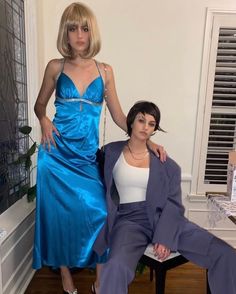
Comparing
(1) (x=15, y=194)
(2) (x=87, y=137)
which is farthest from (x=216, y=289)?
(1) (x=15, y=194)

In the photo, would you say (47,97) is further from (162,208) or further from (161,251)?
(161,251)

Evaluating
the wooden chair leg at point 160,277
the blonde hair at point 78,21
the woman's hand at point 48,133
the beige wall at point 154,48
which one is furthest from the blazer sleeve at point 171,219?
the beige wall at point 154,48

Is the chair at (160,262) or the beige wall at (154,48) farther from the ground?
the beige wall at (154,48)

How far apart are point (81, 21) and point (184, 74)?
1.25m

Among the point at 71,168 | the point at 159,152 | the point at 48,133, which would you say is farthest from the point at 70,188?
the point at 159,152

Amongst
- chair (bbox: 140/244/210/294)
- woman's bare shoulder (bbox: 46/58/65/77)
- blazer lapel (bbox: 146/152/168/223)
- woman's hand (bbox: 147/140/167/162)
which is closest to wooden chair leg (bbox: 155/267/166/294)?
chair (bbox: 140/244/210/294)

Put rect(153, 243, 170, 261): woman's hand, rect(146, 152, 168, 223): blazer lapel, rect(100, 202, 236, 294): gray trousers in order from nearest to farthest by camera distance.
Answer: rect(100, 202, 236, 294): gray trousers, rect(153, 243, 170, 261): woman's hand, rect(146, 152, 168, 223): blazer lapel

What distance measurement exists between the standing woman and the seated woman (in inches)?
4.0

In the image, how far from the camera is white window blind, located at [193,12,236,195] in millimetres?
2336

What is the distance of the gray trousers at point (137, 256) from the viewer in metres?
1.30

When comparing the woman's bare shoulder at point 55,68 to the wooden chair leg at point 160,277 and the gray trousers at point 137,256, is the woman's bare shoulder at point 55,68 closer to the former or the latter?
the gray trousers at point 137,256

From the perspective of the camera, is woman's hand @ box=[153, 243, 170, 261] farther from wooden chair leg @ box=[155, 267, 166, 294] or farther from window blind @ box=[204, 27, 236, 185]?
window blind @ box=[204, 27, 236, 185]

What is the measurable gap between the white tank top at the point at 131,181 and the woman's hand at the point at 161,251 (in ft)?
0.89

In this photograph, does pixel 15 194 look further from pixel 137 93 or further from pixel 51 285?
pixel 137 93
